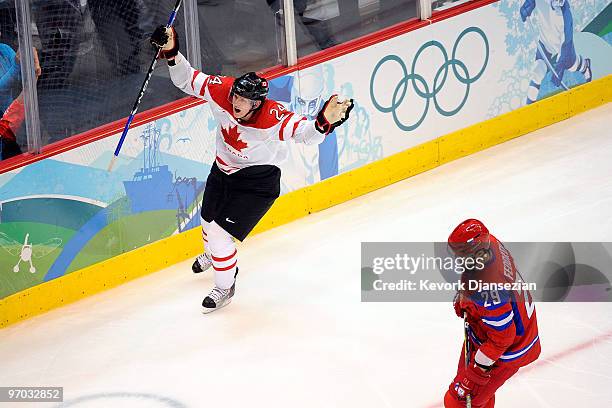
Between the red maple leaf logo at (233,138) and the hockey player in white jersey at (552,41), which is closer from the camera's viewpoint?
the red maple leaf logo at (233,138)

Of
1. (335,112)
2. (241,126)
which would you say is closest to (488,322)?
(335,112)

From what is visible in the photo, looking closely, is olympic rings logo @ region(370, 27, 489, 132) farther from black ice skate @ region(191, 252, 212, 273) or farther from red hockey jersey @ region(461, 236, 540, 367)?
red hockey jersey @ region(461, 236, 540, 367)

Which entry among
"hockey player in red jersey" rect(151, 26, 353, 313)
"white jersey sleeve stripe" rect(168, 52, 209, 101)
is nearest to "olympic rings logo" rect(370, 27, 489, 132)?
"hockey player in red jersey" rect(151, 26, 353, 313)

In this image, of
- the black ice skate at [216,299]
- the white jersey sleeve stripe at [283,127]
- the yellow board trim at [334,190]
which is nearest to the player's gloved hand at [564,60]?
the yellow board trim at [334,190]

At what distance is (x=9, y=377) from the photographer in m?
5.53

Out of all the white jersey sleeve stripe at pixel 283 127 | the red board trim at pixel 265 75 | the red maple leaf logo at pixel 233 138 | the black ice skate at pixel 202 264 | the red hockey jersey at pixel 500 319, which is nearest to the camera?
the red hockey jersey at pixel 500 319

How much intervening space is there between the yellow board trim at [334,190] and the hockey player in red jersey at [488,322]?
2849 mm

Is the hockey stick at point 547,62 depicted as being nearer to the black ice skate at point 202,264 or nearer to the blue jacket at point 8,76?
the black ice skate at point 202,264

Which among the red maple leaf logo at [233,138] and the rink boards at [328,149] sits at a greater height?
the red maple leaf logo at [233,138]

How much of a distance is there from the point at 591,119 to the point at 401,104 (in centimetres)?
163

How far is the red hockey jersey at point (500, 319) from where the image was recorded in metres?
3.91

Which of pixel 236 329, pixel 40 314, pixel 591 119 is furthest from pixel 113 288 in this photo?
pixel 591 119

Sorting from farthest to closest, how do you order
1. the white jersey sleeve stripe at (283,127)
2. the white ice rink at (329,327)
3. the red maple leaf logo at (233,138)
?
1. the red maple leaf logo at (233,138)
2. the white jersey sleeve stripe at (283,127)
3. the white ice rink at (329,327)

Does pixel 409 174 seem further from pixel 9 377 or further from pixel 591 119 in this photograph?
pixel 9 377
